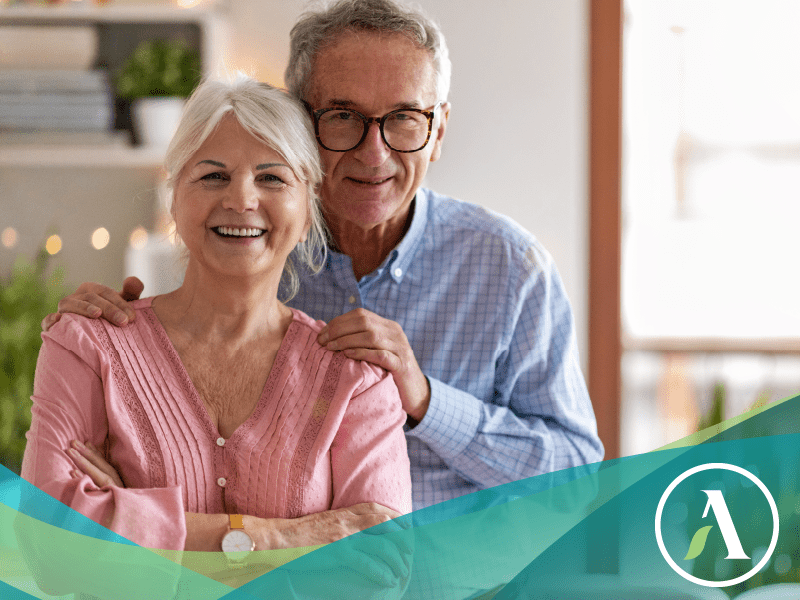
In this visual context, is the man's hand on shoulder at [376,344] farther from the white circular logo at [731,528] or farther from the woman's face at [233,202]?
the white circular logo at [731,528]

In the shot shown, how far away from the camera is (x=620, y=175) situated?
9.09 feet

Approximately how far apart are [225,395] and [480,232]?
0.68 meters

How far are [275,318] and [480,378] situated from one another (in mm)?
475

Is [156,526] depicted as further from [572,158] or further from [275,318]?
[572,158]

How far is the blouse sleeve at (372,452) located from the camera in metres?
1.19

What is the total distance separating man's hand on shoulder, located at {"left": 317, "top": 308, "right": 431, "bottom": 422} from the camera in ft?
4.22

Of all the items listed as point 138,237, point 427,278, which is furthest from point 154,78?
point 427,278

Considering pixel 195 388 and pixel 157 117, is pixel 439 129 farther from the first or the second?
pixel 157 117

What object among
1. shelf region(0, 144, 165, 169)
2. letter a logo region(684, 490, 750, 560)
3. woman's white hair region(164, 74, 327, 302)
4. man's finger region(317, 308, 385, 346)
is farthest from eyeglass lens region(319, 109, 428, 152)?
shelf region(0, 144, 165, 169)

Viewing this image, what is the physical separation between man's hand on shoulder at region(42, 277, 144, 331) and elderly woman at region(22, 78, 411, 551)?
0.8 inches

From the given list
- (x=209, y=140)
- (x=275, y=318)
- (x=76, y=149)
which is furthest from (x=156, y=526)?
(x=76, y=149)

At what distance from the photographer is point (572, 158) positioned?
277 centimetres

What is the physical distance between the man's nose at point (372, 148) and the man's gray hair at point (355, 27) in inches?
6.0

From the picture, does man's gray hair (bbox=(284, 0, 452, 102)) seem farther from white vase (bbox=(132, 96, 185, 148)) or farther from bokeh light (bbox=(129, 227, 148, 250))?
bokeh light (bbox=(129, 227, 148, 250))
